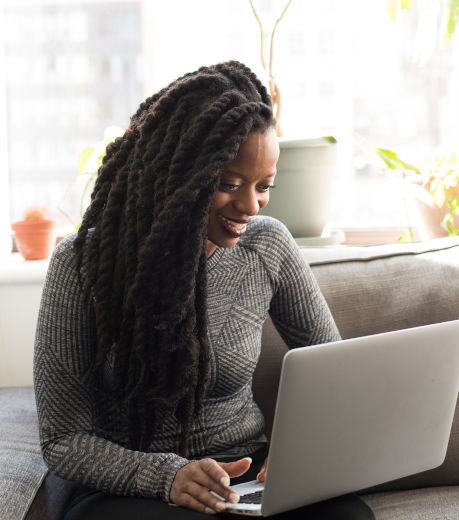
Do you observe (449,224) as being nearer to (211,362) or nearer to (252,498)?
(211,362)

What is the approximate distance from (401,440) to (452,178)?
0.88m

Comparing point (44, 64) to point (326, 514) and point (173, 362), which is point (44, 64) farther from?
point (326, 514)

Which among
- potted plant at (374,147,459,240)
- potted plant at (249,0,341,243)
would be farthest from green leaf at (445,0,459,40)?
potted plant at (249,0,341,243)

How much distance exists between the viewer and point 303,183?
1.67 meters

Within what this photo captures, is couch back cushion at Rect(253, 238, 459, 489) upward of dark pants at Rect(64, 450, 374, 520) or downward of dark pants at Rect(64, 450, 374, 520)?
upward

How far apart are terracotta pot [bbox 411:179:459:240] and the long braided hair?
715 mm

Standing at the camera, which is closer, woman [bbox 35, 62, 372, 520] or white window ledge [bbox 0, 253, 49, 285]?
woman [bbox 35, 62, 372, 520]

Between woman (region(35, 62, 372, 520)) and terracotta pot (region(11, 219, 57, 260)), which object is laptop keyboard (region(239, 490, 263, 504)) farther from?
terracotta pot (region(11, 219, 57, 260))

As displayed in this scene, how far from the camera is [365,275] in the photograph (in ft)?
4.69

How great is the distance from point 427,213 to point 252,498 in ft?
3.32

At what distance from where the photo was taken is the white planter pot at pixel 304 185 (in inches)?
64.4

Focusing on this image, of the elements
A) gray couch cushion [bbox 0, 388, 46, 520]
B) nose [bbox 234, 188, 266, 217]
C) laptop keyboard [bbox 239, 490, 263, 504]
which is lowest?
gray couch cushion [bbox 0, 388, 46, 520]

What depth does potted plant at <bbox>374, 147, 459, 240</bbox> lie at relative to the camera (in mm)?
1721

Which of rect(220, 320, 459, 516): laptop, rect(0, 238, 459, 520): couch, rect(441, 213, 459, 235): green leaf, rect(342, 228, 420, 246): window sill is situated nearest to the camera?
rect(220, 320, 459, 516): laptop
